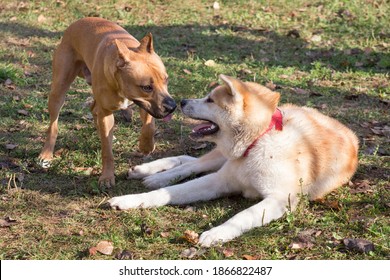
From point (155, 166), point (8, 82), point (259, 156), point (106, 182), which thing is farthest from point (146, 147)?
point (8, 82)

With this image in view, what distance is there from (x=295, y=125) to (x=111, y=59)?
5.27ft

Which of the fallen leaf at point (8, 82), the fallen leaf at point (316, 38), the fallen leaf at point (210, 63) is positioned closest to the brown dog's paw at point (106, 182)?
the fallen leaf at point (8, 82)

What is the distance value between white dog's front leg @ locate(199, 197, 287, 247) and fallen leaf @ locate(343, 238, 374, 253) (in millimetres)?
548

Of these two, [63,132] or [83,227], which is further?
[63,132]

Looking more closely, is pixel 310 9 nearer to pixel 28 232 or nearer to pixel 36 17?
pixel 36 17

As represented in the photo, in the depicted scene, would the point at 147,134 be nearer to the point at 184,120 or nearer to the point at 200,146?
the point at 200,146

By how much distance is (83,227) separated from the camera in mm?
4676

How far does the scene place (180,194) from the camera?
16.6 ft

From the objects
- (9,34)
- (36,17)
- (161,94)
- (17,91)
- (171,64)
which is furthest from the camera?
(36,17)

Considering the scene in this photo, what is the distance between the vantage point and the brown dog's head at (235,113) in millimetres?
4871

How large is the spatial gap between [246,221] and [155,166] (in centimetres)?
137

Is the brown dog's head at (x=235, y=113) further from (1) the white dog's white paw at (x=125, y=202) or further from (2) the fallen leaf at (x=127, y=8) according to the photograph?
(2) the fallen leaf at (x=127, y=8)

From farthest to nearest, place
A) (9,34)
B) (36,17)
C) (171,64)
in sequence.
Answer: (36,17)
(9,34)
(171,64)

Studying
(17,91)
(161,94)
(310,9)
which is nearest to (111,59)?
(161,94)
